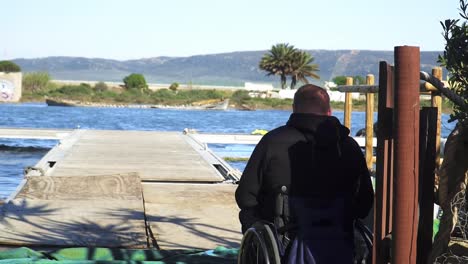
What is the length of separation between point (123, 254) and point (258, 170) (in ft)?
7.69

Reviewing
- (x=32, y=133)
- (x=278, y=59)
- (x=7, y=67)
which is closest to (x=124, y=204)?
(x=32, y=133)

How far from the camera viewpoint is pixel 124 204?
931cm

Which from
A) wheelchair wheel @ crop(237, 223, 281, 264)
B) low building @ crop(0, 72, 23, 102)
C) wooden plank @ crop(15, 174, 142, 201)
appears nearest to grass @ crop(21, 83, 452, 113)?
low building @ crop(0, 72, 23, 102)

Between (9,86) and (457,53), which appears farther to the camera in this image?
(9,86)

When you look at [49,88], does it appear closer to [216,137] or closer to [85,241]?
[216,137]

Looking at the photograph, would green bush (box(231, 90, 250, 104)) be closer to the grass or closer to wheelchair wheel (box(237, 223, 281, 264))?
the grass

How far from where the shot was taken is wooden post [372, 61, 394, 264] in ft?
11.7

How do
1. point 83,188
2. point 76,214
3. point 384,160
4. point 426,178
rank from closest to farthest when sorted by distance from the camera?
point 384,160 < point 426,178 < point 76,214 < point 83,188

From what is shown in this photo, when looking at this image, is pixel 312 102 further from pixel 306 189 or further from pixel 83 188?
pixel 83 188

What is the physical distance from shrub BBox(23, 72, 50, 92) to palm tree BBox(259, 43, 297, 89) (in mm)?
28277

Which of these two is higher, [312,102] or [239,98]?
[312,102]

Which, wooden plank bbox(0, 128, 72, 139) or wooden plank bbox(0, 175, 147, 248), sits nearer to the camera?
wooden plank bbox(0, 175, 147, 248)

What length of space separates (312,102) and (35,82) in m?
103

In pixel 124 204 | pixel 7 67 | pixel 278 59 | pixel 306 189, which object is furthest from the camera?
pixel 7 67
